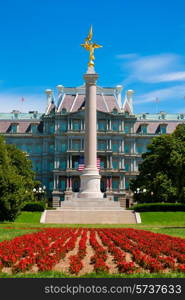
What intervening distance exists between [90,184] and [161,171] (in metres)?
18.1

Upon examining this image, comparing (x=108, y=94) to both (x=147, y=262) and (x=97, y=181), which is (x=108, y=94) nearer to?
(x=97, y=181)

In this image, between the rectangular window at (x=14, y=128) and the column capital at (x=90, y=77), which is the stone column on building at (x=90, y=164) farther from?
the rectangular window at (x=14, y=128)

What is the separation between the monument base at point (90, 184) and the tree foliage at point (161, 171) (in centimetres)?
1325

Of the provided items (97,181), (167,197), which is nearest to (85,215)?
(97,181)

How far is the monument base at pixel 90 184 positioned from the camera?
52.6 m

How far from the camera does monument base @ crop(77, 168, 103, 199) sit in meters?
52.6

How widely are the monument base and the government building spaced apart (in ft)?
109

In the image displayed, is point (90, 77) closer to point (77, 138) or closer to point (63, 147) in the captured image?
point (77, 138)

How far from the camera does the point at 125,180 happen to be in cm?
9438

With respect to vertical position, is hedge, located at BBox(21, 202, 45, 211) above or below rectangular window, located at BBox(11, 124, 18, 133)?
below

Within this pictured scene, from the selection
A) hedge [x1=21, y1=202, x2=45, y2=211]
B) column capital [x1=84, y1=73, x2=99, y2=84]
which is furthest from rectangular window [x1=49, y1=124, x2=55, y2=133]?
column capital [x1=84, y1=73, x2=99, y2=84]

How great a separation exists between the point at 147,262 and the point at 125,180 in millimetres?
83014

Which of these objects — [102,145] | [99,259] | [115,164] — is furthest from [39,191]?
[99,259]

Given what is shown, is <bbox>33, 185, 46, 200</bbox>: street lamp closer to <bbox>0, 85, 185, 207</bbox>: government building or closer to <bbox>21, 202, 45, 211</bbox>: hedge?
<bbox>0, 85, 185, 207</bbox>: government building
